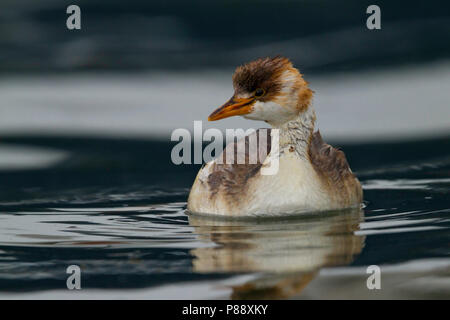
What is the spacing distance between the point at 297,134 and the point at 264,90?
65 centimetres

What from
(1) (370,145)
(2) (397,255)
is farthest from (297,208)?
(1) (370,145)

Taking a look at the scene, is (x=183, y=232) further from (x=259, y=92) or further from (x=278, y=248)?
(x=259, y=92)

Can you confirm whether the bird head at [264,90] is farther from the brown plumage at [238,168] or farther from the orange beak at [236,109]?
the brown plumage at [238,168]

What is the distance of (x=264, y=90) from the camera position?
11.0m

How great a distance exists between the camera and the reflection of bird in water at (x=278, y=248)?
841 centimetres

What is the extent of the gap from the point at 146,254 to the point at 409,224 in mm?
2727

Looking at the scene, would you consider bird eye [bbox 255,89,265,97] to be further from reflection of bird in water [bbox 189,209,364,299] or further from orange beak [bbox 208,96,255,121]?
reflection of bird in water [bbox 189,209,364,299]

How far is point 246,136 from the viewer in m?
12.3

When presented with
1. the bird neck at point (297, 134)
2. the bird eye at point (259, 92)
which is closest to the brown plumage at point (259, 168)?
the bird neck at point (297, 134)

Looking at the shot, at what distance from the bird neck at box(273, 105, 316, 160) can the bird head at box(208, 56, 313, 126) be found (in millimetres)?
186

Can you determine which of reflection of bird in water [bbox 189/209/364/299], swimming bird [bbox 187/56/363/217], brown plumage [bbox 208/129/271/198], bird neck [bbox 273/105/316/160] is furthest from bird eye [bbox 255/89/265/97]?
reflection of bird in water [bbox 189/209/364/299]

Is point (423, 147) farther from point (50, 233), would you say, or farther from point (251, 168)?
point (50, 233)

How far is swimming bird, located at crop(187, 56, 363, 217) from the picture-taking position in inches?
429

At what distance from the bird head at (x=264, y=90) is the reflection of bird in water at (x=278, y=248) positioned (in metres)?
1.17
